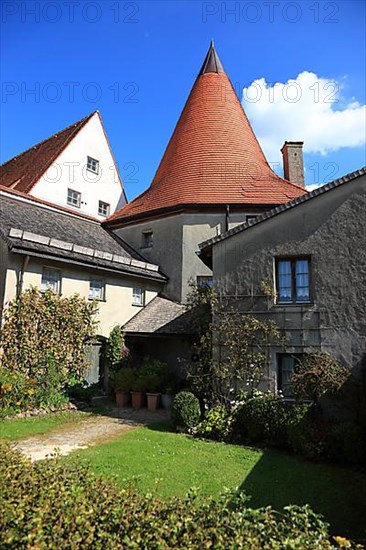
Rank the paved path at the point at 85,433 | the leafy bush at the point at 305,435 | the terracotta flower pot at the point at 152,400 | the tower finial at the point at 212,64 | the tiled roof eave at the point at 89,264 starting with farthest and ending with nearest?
1. the tower finial at the point at 212,64
2. the terracotta flower pot at the point at 152,400
3. the tiled roof eave at the point at 89,264
4. the paved path at the point at 85,433
5. the leafy bush at the point at 305,435

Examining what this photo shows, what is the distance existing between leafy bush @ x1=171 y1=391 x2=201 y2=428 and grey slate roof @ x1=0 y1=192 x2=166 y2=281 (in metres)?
7.20

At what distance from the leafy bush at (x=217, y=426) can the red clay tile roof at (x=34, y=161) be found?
17098mm

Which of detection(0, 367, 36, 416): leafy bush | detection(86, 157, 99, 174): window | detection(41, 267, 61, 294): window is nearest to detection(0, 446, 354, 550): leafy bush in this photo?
detection(0, 367, 36, 416): leafy bush

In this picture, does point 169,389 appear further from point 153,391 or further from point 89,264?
point 89,264

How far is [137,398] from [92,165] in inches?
674

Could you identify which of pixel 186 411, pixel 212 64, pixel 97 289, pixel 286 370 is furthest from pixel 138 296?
pixel 212 64

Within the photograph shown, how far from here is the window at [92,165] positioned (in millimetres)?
25492

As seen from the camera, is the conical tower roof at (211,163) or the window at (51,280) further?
the conical tower roof at (211,163)

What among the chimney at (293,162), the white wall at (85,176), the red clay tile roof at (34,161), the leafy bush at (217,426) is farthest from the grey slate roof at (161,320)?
the chimney at (293,162)

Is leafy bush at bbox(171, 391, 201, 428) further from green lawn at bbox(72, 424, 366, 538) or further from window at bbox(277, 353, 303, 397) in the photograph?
window at bbox(277, 353, 303, 397)

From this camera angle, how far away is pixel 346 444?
336 inches

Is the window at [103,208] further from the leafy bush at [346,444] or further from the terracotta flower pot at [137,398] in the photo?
the leafy bush at [346,444]

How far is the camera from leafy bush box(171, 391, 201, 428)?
10836 millimetres

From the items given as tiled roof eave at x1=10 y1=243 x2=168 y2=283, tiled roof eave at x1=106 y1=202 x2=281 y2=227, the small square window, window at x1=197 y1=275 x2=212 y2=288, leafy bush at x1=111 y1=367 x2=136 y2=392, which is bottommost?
leafy bush at x1=111 y1=367 x2=136 y2=392
